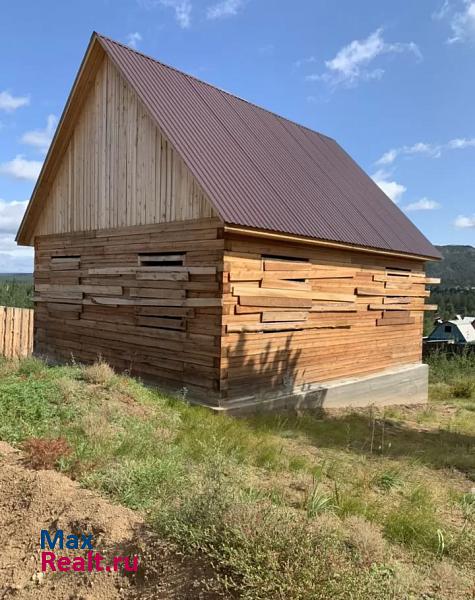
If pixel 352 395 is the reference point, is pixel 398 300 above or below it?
above

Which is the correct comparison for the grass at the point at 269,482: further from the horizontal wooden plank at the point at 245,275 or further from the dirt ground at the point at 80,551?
the horizontal wooden plank at the point at 245,275

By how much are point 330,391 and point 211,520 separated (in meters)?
8.79

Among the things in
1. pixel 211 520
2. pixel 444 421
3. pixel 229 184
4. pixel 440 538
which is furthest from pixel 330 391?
pixel 211 520

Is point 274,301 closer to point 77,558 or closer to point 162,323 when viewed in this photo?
point 162,323

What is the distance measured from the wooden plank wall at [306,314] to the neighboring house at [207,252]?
0.04m

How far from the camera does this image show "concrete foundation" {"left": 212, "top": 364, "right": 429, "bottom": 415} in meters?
10.2

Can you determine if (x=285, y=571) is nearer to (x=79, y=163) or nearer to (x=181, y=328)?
(x=181, y=328)

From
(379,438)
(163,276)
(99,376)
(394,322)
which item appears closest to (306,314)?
(379,438)

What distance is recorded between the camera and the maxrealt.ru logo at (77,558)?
3643 mm

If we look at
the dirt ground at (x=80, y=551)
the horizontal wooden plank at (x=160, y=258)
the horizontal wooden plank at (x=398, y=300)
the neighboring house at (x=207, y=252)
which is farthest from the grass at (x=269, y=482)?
the horizontal wooden plank at (x=398, y=300)

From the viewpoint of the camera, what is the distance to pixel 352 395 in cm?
1292

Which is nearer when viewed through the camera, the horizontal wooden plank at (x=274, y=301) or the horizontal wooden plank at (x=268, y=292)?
the horizontal wooden plank at (x=268, y=292)

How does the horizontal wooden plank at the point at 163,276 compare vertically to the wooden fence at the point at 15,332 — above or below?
above

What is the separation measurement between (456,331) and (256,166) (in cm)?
3519
